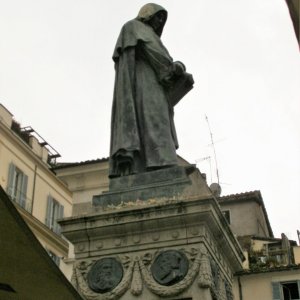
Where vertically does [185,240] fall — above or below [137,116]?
below

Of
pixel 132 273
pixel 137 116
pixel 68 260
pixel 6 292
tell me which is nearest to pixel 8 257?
pixel 6 292

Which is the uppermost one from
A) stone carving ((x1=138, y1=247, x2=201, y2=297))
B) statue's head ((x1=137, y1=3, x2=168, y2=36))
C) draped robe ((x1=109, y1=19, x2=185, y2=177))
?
statue's head ((x1=137, y1=3, x2=168, y2=36))

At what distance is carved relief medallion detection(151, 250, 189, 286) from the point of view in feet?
20.1

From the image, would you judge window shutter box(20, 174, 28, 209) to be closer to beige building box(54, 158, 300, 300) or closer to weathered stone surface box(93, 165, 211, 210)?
beige building box(54, 158, 300, 300)

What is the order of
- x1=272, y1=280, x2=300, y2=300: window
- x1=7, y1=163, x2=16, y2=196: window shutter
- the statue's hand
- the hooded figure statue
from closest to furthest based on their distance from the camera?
the hooded figure statue, the statue's hand, x1=7, y1=163, x2=16, y2=196: window shutter, x1=272, y1=280, x2=300, y2=300: window

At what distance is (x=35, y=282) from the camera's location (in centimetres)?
555

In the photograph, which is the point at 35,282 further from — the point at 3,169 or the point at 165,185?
the point at 3,169

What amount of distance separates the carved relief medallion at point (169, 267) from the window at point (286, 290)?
24.0 m

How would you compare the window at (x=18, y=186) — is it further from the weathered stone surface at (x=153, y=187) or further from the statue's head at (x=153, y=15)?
the weathered stone surface at (x=153, y=187)

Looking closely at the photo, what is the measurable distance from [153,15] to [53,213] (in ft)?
74.7

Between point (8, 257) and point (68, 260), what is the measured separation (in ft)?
78.0

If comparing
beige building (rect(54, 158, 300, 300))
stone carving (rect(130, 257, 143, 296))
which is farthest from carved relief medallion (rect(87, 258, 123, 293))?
beige building (rect(54, 158, 300, 300))

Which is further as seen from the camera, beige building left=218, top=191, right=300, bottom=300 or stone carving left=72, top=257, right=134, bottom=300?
beige building left=218, top=191, right=300, bottom=300

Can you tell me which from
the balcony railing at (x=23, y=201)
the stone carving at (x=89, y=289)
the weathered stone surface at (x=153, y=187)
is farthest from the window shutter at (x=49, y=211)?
the stone carving at (x=89, y=289)
